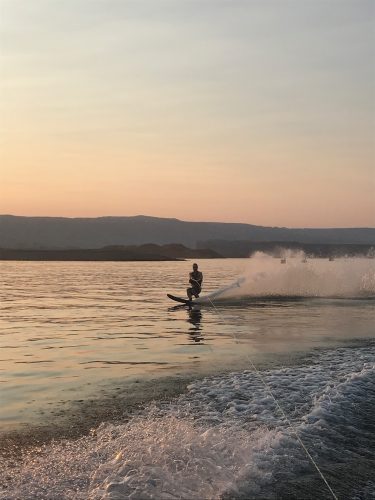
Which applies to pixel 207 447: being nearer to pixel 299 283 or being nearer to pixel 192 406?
pixel 192 406

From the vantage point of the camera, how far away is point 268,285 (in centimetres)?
4506

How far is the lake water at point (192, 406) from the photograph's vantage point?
664 cm

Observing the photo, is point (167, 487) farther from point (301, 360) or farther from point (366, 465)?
point (301, 360)

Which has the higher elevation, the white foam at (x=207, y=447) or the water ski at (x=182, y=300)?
the white foam at (x=207, y=447)

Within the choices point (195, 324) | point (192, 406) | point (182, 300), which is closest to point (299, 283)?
point (182, 300)

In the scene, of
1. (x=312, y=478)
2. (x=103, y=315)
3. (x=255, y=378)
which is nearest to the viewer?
(x=312, y=478)

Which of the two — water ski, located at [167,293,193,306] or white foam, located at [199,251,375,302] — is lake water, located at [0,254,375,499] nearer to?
water ski, located at [167,293,193,306]

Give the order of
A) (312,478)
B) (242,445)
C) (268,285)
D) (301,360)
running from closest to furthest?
1. (312,478)
2. (242,445)
3. (301,360)
4. (268,285)

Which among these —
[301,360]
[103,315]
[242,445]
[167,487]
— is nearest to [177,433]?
[242,445]

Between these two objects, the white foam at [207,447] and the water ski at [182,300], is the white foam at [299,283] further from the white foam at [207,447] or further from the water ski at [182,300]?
the white foam at [207,447]

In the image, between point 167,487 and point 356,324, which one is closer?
point 167,487

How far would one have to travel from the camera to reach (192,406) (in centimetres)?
995

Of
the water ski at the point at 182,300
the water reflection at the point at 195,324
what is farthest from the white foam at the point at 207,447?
the water ski at the point at 182,300

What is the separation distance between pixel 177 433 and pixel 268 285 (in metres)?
37.4
